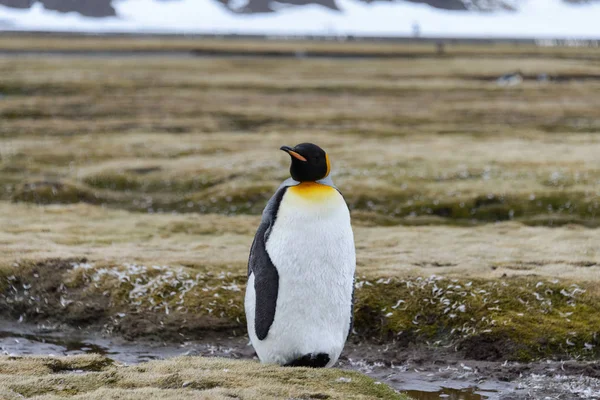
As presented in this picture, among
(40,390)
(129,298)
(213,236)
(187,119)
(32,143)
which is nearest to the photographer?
(40,390)

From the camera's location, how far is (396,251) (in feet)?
52.5

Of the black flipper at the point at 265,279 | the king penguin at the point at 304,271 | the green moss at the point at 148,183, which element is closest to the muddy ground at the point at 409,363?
the king penguin at the point at 304,271

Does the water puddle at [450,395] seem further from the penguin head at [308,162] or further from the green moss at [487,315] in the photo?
the penguin head at [308,162]

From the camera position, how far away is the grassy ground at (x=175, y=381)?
815 centimetres

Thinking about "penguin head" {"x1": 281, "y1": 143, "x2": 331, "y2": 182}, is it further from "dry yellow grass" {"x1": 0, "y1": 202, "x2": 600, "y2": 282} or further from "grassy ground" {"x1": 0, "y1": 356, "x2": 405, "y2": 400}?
"dry yellow grass" {"x1": 0, "y1": 202, "x2": 600, "y2": 282}

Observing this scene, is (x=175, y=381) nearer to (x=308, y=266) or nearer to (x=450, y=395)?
(x=308, y=266)

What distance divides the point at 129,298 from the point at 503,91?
153 feet

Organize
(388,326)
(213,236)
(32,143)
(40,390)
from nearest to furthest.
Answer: (40,390), (388,326), (213,236), (32,143)

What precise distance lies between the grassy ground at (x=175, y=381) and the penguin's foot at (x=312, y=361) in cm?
27

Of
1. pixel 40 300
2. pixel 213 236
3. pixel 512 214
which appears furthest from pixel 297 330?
pixel 512 214

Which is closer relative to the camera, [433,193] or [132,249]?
[132,249]

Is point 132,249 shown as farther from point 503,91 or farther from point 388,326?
point 503,91

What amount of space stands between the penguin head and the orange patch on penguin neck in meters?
0.08

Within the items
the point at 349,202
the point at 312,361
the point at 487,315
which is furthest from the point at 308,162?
the point at 349,202
